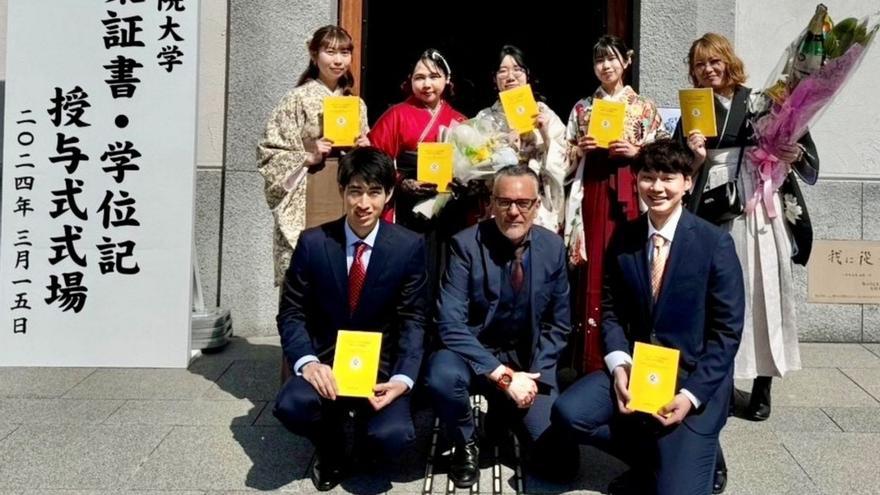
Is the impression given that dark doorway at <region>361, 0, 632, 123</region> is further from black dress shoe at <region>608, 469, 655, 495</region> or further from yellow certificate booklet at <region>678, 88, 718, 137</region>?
black dress shoe at <region>608, 469, 655, 495</region>

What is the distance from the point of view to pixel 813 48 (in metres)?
3.54

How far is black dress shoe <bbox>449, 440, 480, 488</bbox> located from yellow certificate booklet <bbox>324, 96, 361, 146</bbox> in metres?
1.67

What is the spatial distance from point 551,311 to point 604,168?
969 millimetres

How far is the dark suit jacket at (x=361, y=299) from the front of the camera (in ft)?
10.8

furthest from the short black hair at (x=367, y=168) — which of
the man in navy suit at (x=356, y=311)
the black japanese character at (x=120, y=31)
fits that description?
the black japanese character at (x=120, y=31)

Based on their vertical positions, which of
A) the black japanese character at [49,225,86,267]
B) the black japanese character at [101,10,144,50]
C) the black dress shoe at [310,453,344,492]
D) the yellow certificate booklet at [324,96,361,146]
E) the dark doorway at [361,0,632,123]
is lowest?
the black dress shoe at [310,453,344,492]

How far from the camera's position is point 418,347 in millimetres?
3312

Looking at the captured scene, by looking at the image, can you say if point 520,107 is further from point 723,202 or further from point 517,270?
point 723,202

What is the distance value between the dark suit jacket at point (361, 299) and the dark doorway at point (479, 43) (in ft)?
17.8

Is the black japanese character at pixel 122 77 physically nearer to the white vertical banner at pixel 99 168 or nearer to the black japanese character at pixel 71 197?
the white vertical banner at pixel 99 168

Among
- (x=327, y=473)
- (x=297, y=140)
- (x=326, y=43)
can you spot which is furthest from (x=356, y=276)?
(x=326, y=43)

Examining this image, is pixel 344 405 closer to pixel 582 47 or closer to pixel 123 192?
pixel 123 192

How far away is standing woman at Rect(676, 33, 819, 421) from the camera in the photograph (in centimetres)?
382

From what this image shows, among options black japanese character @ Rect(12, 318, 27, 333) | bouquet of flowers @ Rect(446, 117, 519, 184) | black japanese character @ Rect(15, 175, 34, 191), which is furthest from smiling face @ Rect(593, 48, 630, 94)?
black japanese character @ Rect(12, 318, 27, 333)
